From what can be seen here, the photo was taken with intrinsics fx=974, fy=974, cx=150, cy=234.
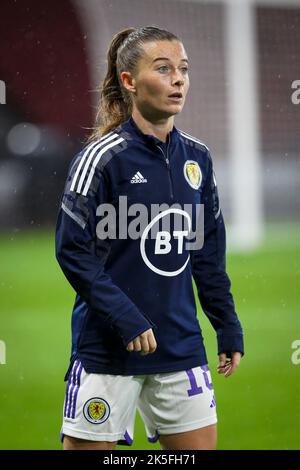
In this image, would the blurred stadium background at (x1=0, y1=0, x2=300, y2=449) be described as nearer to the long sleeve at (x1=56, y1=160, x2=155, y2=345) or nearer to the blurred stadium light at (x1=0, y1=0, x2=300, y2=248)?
the blurred stadium light at (x1=0, y1=0, x2=300, y2=248)

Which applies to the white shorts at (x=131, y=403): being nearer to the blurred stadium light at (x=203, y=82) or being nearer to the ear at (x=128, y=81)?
the ear at (x=128, y=81)

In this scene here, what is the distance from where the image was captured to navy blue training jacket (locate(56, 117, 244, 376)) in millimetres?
2242

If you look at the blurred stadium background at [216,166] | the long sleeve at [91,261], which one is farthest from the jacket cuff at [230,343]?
the blurred stadium background at [216,166]

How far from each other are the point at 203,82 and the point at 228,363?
3.99 metres

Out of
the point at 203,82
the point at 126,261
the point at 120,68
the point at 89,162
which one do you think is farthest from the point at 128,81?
the point at 203,82

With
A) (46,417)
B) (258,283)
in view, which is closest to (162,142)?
(46,417)

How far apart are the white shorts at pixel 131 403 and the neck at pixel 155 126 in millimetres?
575

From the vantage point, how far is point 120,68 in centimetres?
242

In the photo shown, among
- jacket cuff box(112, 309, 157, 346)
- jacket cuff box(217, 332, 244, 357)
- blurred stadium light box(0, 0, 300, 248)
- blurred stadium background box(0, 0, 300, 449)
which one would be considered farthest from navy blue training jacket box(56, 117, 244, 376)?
blurred stadium light box(0, 0, 300, 248)

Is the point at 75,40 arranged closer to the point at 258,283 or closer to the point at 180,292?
the point at 258,283

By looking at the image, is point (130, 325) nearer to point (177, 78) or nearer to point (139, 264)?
point (139, 264)

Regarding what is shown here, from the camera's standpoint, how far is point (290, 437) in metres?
3.58

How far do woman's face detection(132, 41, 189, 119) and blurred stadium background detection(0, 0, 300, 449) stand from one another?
1.02m

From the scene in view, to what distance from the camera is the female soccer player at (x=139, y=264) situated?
2.28 m
